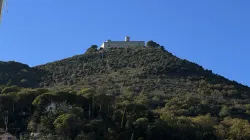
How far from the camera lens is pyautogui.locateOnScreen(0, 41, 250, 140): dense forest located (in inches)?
1549

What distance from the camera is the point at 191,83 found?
226ft

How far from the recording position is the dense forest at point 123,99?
39.3 meters

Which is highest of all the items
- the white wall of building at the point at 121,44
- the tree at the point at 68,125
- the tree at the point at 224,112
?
the white wall of building at the point at 121,44

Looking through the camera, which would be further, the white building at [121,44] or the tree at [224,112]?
the white building at [121,44]

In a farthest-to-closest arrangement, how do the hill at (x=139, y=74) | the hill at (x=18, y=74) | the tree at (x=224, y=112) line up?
the hill at (x=18, y=74) < the hill at (x=139, y=74) < the tree at (x=224, y=112)

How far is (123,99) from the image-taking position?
163ft

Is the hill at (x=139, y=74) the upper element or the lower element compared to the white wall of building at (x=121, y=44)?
lower

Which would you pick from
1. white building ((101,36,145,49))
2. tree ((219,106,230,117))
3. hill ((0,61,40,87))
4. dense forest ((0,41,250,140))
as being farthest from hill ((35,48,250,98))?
tree ((219,106,230,117))

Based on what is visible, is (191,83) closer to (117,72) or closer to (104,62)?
(117,72)

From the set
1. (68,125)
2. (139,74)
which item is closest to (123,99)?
(68,125)

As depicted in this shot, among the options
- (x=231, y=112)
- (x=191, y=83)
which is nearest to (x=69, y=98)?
(x=231, y=112)

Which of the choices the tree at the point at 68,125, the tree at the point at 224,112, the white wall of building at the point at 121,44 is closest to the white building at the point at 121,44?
the white wall of building at the point at 121,44

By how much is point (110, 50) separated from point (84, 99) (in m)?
45.1

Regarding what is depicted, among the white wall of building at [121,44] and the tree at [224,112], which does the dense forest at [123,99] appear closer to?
the tree at [224,112]
